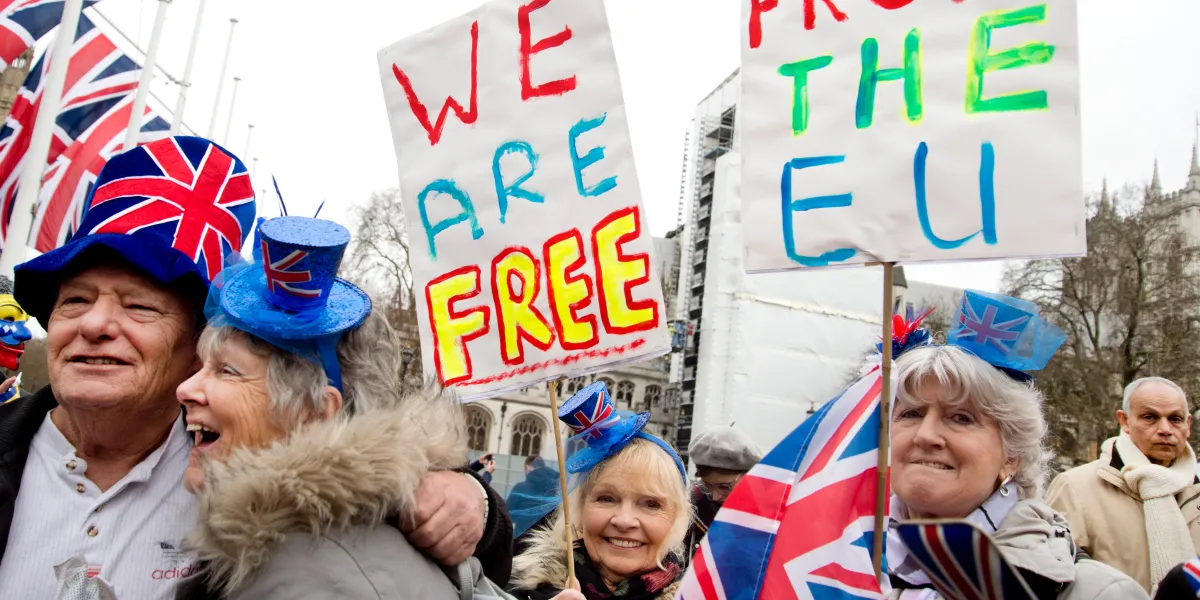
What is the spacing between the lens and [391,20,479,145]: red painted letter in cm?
308

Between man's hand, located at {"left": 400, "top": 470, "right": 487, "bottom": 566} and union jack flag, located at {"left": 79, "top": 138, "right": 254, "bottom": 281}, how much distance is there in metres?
0.97

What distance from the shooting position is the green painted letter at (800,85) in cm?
227

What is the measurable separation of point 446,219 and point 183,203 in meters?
0.80

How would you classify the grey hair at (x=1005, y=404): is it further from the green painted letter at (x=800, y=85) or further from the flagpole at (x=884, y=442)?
the green painted letter at (x=800, y=85)

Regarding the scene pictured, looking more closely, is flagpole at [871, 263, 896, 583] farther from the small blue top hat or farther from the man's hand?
the man's hand

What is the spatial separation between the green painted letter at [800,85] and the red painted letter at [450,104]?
1147 millimetres

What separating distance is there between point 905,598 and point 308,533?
1460 mm

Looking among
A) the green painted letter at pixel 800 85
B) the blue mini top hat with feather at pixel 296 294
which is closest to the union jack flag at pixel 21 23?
the blue mini top hat with feather at pixel 296 294

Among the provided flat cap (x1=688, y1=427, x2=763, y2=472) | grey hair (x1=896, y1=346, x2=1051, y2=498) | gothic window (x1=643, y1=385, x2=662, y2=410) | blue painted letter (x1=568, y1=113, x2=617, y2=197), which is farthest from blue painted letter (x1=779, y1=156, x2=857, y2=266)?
gothic window (x1=643, y1=385, x2=662, y2=410)

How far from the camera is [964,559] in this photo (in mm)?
1253

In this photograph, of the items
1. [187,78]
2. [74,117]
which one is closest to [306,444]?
[74,117]

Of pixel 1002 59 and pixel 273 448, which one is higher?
pixel 1002 59

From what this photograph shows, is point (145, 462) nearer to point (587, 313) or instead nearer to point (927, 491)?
point (587, 313)

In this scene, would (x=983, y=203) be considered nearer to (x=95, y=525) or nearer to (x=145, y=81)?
(x=95, y=525)
